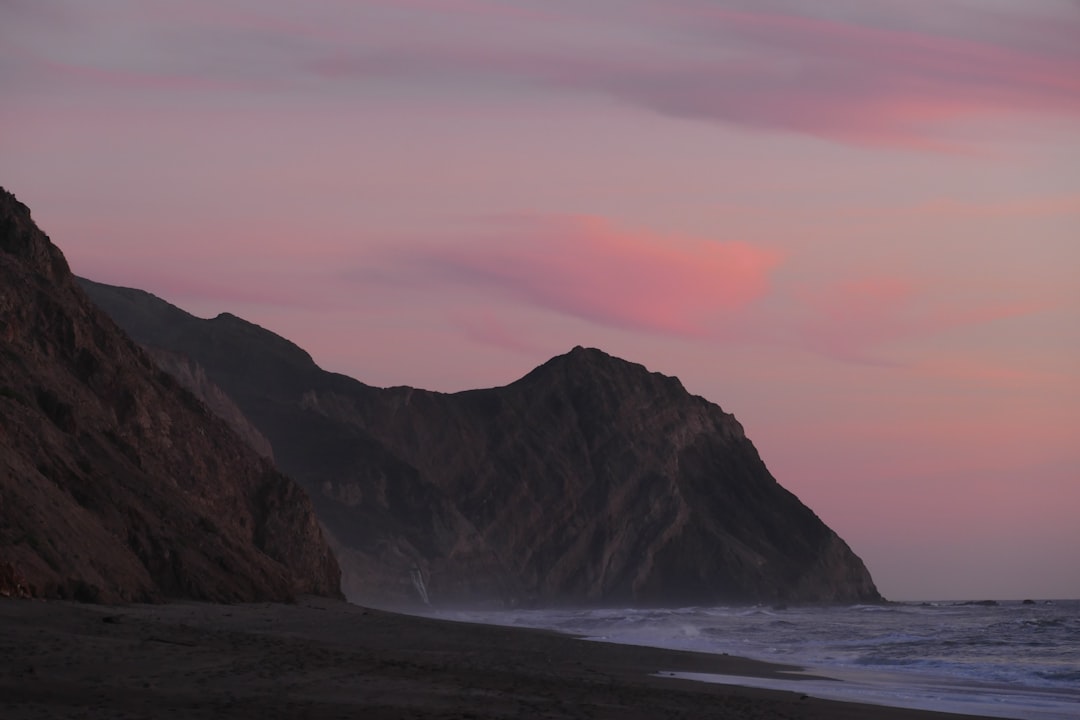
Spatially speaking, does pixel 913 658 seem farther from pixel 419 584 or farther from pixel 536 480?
pixel 536 480

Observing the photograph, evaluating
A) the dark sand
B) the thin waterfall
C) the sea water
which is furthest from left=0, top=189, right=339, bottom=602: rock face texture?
the thin waterfall

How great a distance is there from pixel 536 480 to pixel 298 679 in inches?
4437

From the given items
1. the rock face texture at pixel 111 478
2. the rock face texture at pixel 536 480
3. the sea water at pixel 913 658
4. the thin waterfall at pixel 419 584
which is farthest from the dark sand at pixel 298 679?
the rock face texture at pixel 536 480

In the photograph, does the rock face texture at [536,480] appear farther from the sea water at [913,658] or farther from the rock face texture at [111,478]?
the rock face texture at [111,478]

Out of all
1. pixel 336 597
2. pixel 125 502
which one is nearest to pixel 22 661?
pixel 125 502

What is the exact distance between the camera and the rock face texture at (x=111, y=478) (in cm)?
2502

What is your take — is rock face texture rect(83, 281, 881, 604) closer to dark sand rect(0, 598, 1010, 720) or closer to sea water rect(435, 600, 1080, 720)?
sea water rect(435, 600, 1080, 720)

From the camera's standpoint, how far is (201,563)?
31.2 metres

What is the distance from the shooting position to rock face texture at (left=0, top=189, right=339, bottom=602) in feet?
82.1

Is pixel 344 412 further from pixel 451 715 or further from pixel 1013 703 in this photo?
pixel 451 715

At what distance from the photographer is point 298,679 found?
15.3 meters

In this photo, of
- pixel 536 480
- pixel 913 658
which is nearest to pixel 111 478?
pixel 913 658

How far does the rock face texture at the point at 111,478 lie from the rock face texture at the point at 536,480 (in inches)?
1626

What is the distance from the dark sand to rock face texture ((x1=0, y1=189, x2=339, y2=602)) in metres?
2.01
